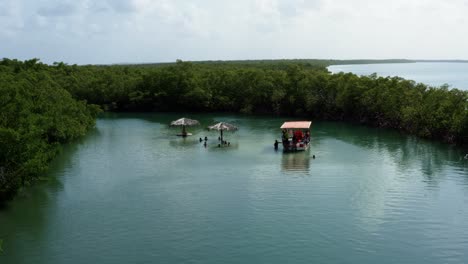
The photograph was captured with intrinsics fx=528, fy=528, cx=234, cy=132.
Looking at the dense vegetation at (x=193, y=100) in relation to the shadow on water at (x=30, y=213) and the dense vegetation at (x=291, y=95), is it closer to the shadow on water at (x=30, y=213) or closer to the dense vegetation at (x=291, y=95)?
the dense vegetation at (x=291, y=95)

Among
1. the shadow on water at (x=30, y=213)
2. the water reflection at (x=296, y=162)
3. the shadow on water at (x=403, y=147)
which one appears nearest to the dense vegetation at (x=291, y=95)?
the shadow on water at (x=403, y=147)

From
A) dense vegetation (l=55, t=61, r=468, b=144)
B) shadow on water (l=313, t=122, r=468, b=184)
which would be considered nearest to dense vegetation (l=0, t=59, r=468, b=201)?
dense vegetation (l=55, t=61, r=468, b=144)

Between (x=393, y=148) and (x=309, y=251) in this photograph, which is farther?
(x=393, y=148)

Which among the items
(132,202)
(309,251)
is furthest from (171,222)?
(309,251)

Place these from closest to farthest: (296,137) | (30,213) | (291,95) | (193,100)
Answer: (30,213), (296,137), (291,95), (193,100)

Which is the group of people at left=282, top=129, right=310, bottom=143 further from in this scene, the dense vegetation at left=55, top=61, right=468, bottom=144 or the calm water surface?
the dense vegetation at left=55, top=61, right=468, bottom=144

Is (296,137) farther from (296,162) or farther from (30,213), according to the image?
(30,213)

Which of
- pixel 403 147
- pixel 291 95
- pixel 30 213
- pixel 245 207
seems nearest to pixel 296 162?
→ pixel 245 207

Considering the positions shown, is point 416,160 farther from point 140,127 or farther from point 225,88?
point 225,88
